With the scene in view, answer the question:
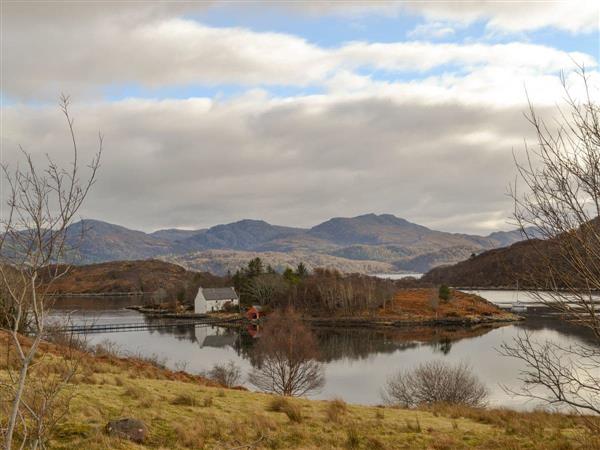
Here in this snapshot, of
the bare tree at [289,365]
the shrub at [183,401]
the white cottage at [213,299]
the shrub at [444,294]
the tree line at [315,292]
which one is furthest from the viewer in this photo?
the white cottage at [213,299]

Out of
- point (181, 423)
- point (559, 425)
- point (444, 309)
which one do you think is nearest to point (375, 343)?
point (444, 309)

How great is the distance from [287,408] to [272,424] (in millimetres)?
2613

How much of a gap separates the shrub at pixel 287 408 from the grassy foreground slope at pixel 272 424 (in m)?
0.04

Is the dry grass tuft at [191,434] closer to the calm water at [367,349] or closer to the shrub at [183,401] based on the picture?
the shrub at [183,401]

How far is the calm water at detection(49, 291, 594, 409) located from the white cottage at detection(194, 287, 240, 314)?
28.0 meters

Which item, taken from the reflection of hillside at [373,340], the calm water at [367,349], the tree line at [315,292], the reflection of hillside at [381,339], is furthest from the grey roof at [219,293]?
the reflection of hillside at [381,339]

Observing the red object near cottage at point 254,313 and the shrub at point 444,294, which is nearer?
the red object near cottage at point 254,313

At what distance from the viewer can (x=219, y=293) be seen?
13900cm

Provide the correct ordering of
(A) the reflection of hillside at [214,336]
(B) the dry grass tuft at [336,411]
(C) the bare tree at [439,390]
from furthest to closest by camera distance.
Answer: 1. (A) the reflection of hillside at [214,336]
2. (C) the bare tree at [439,390]
3. (B) the dry grass tuft at [336,411]

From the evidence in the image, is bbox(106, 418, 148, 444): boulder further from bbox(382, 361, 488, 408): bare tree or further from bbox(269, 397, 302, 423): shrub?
bbox(382, 361, 488, 408): bare tree

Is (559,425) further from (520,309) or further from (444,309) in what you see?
(520,309)

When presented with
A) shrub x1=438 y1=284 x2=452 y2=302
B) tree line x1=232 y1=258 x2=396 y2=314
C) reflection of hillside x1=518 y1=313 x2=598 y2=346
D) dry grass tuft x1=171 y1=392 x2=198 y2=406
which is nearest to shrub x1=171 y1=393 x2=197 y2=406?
dry grass tuft x1=171 y1=392 x2=198 y2=406

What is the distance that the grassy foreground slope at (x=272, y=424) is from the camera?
565 inches

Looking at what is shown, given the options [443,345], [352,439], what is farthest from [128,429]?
[443,345]
